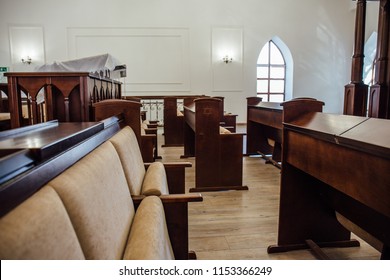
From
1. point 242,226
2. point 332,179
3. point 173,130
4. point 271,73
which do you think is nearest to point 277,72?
point 271,73

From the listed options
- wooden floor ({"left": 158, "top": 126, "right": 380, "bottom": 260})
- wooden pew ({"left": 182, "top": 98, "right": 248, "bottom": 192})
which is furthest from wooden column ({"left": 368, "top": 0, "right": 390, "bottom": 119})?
wooden pew ({"left": 182, "top": 98, "right": 248, "bottom": 192})

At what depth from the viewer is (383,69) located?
12.2 ft

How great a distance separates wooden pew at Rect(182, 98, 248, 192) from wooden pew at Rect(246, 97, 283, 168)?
1040 millimetres

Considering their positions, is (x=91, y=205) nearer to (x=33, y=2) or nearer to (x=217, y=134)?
(x=217, y=134)

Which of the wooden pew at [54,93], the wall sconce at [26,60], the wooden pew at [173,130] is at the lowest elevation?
the wooden pew at [173,130]

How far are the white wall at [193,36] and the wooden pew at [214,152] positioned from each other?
6.24 metres

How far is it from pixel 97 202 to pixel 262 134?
175 inches

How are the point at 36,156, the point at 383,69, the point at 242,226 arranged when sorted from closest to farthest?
the point at 36,156 < the point at 242,226 < the point at 383,69

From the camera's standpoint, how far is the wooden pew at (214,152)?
3.30m

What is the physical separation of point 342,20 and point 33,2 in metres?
9.04

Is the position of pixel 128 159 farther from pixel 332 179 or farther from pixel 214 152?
pixel 214 152

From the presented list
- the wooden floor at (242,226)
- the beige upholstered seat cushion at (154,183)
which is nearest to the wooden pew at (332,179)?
the wooden floor at (242,226)

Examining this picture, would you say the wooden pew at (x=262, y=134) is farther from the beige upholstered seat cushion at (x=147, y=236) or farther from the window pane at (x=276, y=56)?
the window pane at (x=276, y=56)

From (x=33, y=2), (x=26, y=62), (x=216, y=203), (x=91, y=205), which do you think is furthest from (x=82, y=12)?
(x=91, y=205)
